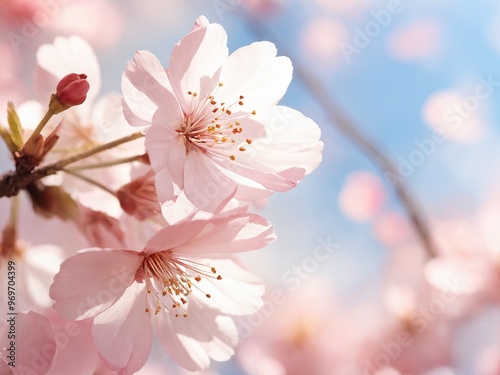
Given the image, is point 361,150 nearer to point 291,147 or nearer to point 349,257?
point 349,257

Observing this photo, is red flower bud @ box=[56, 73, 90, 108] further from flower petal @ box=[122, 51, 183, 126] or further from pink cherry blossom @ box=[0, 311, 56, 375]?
pink cherry blossom @ box=[0, 311, 56, 375]

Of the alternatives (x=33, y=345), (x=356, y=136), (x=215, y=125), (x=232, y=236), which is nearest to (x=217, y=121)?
(x=215, y=125)

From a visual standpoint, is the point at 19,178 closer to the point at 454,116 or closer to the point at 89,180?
the point at 89,180

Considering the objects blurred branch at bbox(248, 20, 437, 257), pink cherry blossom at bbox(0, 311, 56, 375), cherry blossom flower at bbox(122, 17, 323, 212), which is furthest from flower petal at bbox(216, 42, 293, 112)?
blurred branch at bbox(248, 20, 437, 257)

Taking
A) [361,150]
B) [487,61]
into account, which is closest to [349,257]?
[361,150]

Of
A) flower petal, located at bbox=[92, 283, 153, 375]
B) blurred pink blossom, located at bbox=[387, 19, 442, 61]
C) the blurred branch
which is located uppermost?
blurred pink blossom, located at bbox=[387, 19, 442, 61]
